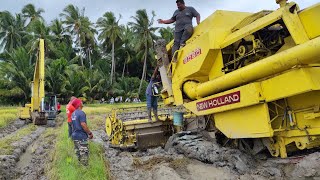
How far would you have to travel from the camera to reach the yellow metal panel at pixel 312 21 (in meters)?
4.65

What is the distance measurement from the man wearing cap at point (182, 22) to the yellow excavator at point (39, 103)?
14283mm

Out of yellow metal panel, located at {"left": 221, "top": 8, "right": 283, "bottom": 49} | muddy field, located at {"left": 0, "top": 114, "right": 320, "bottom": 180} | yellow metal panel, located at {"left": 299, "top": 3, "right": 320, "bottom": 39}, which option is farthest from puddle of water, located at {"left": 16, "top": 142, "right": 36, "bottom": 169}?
yellow metal panel, located at {"left": 299, "top": 3, "right": 320, "bottom": 39}

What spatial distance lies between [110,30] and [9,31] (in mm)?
14382

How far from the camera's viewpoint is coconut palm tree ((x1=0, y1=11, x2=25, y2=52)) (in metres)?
49.9

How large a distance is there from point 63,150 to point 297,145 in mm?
5379

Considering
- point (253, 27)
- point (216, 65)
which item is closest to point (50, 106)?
point (216, 65)

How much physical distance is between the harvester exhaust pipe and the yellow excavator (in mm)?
15381

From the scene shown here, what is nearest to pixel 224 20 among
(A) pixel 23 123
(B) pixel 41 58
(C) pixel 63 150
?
(C) pixel 63 150

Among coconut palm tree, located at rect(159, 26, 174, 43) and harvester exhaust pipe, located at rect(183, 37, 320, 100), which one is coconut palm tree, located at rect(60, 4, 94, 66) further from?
harvester exhaust pipe, located at rect(183, 37, 320, 100)

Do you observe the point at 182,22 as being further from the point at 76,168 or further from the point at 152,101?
the point at 76,168

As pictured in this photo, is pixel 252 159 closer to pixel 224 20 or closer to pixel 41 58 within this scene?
pixel 224 20

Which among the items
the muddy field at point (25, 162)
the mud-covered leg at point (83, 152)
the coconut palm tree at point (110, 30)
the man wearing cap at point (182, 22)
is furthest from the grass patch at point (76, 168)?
the coconut palm tree at point (110, 30)

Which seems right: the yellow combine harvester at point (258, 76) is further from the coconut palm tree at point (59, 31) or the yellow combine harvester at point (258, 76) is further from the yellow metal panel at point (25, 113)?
the coconut palm tree at point (59, 31)

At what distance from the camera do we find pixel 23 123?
75.0 feet
